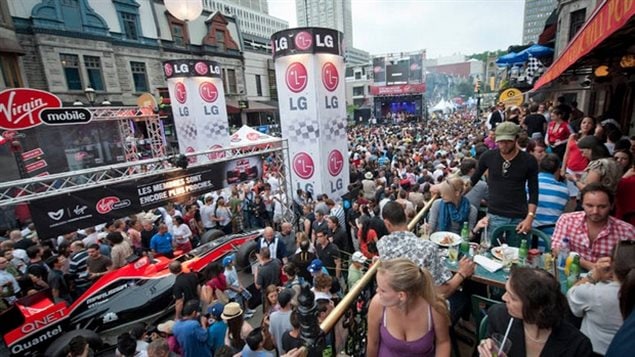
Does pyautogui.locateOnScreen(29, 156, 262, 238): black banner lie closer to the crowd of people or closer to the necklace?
the crowd of people

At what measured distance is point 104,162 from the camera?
19.0m

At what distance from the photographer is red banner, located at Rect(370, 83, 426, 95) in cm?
4066

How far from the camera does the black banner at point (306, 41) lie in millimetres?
9617

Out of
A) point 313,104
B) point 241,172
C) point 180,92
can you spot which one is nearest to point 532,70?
point 313,104

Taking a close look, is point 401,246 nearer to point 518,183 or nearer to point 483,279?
point 483,279

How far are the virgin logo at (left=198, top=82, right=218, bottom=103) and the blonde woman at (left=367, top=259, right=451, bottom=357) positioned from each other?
13778 millimetres

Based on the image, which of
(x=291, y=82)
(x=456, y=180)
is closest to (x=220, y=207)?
(x=291, y=82)

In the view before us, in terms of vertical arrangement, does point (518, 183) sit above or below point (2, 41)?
below

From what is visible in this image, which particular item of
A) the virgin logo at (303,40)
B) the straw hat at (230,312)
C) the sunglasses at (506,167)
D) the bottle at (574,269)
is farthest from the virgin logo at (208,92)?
the bottle at (574,269)

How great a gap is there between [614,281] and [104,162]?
2284 centimetres

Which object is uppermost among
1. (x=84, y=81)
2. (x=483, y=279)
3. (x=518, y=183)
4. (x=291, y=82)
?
(x=84, y=81)

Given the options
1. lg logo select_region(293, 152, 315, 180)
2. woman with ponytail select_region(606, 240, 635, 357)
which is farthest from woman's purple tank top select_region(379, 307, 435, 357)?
lg logo select_region(293, 152, 315, 180)

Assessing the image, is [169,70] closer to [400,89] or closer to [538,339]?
[538,339]

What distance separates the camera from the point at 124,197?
6.73m
